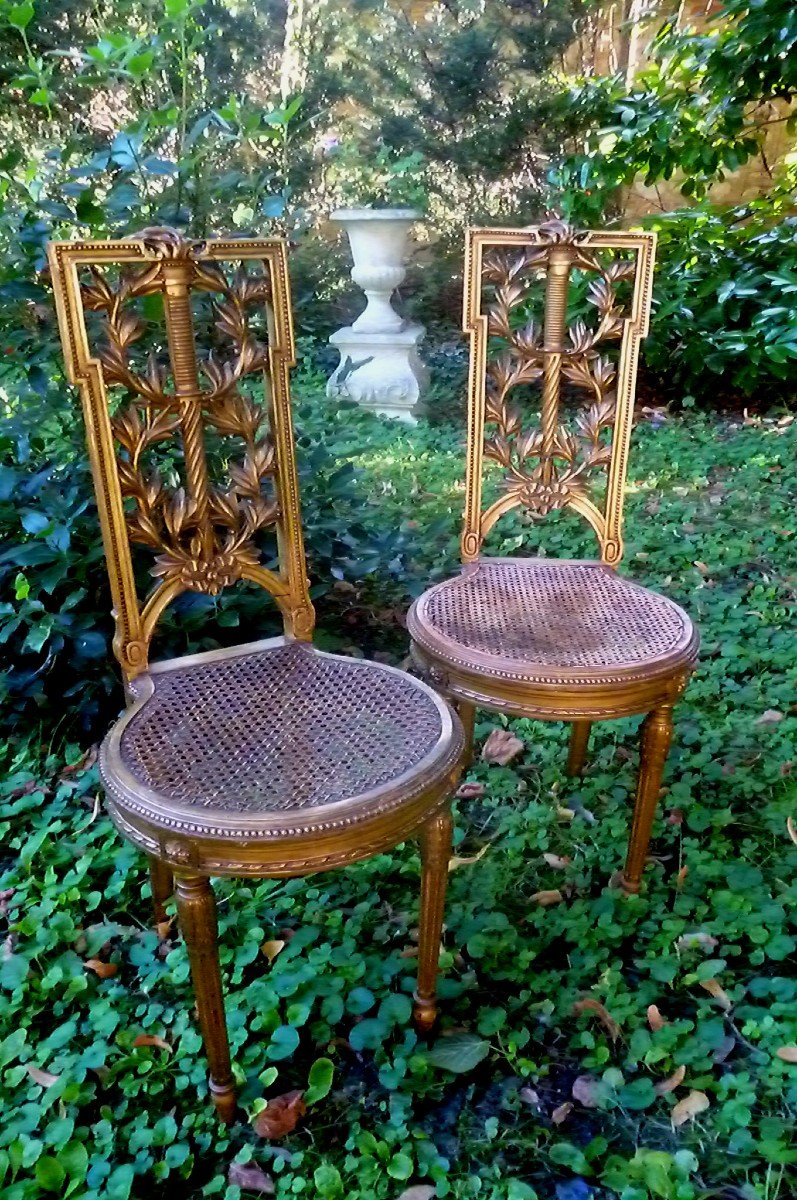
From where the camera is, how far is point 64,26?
4438 mm

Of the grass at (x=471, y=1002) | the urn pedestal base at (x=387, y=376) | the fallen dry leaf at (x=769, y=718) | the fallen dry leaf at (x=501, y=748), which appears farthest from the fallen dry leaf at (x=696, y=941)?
the urn pedestal base at (x=387, y=376)

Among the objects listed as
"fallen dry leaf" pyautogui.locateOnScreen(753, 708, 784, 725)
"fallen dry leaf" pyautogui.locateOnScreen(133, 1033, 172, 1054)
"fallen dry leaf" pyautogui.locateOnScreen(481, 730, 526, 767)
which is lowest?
"fallen dry leaf" pyautogui.locateOnScreen(133, 1033, 172, 1054)

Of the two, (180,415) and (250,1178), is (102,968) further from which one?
→ (180,415)

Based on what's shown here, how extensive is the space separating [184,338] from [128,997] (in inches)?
46.3

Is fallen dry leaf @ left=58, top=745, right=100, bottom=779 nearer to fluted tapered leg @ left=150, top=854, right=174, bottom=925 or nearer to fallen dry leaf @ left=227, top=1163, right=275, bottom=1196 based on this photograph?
fluted tapered leg @ left=150, top=854, right=174, bottom=925

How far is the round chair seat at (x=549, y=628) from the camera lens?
4.81ft

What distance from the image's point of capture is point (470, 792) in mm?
2094

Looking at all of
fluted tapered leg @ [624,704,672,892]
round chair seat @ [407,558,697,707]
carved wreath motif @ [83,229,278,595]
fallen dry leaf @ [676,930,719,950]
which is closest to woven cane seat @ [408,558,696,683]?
round chair seat @ [407,558,697,707]

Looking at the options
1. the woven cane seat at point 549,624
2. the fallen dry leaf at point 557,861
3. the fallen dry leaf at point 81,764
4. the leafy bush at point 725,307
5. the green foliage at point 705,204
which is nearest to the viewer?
the woven cane seat at point 549,624

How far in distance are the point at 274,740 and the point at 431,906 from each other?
38cm

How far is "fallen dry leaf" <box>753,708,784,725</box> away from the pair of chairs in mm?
753

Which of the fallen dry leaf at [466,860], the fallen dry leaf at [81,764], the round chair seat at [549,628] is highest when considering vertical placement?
the round chair seat at [549,628]

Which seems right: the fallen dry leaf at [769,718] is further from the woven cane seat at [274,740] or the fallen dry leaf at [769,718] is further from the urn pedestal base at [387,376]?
the urn pedestal base at [387,376]

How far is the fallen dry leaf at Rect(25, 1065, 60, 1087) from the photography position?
1.38 meters
